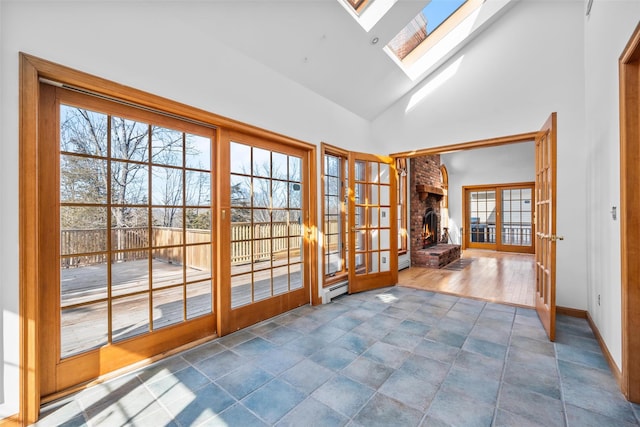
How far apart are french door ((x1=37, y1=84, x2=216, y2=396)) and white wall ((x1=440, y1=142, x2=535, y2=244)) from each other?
7618 mm

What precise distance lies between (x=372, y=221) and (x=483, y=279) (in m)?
2.32

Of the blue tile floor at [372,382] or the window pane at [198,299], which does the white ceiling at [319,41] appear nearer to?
the window pane at [198,299]

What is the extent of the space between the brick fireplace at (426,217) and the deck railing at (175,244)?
3.54 meters

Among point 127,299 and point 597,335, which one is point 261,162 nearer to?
point 127,299

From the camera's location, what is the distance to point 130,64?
1.97 meters

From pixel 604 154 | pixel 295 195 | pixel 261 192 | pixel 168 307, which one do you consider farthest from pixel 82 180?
pixel 604 154

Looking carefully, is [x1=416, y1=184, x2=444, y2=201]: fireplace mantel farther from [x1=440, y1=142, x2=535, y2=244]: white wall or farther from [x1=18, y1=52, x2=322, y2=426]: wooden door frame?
[x1=18, y1=52, x2=322, y2=426]: wooden door frame

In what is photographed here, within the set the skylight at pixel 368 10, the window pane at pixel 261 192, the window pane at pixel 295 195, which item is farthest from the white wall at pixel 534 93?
the window pane at pixel 261 192

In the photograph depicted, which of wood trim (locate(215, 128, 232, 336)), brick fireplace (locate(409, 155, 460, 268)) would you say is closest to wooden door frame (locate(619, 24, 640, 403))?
wood trim (locate(215, 128, 232, 336))

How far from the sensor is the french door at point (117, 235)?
178cm

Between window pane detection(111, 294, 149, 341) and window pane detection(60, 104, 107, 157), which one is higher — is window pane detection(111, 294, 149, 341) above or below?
below

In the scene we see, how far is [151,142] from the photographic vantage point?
7.36 feet

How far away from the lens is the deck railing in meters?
1.90

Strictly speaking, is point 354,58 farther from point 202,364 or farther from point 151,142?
point 202,364
